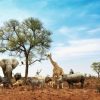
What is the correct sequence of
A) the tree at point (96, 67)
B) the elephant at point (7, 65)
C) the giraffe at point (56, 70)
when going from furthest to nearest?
the tree at point (96, 67) → the elephant at point (7, 65) → the giraffe at point (56, 70)

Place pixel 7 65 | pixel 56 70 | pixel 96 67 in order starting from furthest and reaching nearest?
pixel 96 67, pixel 7 65, pixel 56 70

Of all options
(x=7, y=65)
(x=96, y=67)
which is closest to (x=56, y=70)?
(x=7, y=65)

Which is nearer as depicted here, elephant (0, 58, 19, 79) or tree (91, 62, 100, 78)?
elephant (0, 58, 19, 79)

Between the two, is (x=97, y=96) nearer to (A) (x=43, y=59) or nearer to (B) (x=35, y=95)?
(B) (x=35, y=95)

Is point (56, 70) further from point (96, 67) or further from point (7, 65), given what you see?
point (96, 67)

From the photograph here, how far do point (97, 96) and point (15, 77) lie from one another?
1411 centimetres

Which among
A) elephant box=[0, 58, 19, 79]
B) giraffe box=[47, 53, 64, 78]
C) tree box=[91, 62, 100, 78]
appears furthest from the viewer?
tree box=[91, 62, 100, 78]

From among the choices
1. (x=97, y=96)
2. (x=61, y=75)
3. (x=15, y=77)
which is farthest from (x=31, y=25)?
(x=97, y=96)

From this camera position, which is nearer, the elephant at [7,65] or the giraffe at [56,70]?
the giraffe at [56,70]

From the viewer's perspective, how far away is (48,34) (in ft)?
150

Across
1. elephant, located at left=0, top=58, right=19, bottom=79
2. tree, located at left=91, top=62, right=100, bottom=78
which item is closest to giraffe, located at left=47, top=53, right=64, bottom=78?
elephant, located at left=0, top=58, right=19, bottom=79

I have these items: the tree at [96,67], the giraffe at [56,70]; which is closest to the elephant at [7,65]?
the giraffe at [56,70]

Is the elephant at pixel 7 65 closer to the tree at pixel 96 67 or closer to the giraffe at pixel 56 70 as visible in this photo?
the giraffe at pixel 56 70

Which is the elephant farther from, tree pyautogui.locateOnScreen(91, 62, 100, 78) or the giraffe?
tree pyautogui.locateOnScreen(91, 62, 100, 78)
